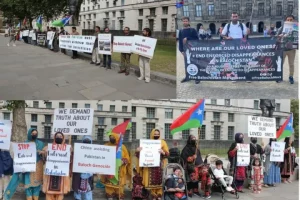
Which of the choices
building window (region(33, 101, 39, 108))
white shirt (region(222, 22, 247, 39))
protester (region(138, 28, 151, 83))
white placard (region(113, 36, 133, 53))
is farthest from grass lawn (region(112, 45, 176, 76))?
building window (region(33, 101, 39, 108))

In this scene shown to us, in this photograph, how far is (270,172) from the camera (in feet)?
30.2

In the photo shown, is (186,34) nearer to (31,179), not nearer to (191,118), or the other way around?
(191,118)

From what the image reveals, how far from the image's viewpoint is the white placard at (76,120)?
7117 millimetres

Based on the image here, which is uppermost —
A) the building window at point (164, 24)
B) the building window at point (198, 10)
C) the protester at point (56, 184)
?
the building window at point (198, 10)

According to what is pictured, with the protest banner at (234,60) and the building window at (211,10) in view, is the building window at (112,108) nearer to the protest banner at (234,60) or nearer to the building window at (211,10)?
the protest banner at (234,60)

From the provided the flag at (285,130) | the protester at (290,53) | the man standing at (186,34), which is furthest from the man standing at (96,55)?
the flag at (285,130)

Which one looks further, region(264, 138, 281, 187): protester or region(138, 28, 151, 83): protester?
region(264, 138, 281, 187): protester

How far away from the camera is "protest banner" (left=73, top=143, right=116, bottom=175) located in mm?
6949

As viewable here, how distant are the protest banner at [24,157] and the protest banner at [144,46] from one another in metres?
2.64

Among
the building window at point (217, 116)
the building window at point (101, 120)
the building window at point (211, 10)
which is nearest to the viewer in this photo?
the building window at point (211, 10)

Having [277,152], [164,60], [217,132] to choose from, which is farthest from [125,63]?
[217,132]

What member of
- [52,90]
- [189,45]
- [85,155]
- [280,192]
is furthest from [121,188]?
[280,192]

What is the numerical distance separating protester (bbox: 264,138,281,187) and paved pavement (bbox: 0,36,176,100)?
3.25m

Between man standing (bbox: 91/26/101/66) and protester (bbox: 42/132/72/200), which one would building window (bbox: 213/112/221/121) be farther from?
protester (bbox: 42/132/72/200)
